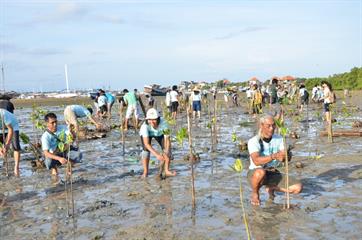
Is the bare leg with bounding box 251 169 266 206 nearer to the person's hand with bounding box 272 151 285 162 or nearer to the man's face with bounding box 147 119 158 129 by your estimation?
the person's hand with bounding box 272 151 285 162

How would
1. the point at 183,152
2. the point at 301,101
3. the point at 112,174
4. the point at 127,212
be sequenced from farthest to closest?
the point at 301,101, the point at 183,152, the point at 112,174, the point at 127,212

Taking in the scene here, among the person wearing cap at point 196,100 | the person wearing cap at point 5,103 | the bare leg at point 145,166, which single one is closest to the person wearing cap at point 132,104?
the person wearing cap at point 196,100

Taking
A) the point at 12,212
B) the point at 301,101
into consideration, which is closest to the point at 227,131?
the point at 301,101

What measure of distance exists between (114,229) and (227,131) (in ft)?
34.3

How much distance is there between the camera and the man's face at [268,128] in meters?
5.74

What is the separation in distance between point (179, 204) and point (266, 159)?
57.5 inches

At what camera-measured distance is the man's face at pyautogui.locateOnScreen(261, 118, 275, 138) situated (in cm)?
574

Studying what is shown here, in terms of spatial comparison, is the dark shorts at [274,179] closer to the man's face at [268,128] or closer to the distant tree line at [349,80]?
the man's face at [268,128]

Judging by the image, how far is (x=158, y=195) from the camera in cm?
691

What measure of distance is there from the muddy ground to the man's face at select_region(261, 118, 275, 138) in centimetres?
70

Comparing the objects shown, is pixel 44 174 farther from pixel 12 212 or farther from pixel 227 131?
pixel 227 131

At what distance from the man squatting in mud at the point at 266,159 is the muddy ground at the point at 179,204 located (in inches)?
10.3

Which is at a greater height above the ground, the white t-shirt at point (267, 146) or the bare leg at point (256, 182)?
the white t-shirt at point (267, 146)

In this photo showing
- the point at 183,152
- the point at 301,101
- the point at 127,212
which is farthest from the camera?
the point at 301,101
